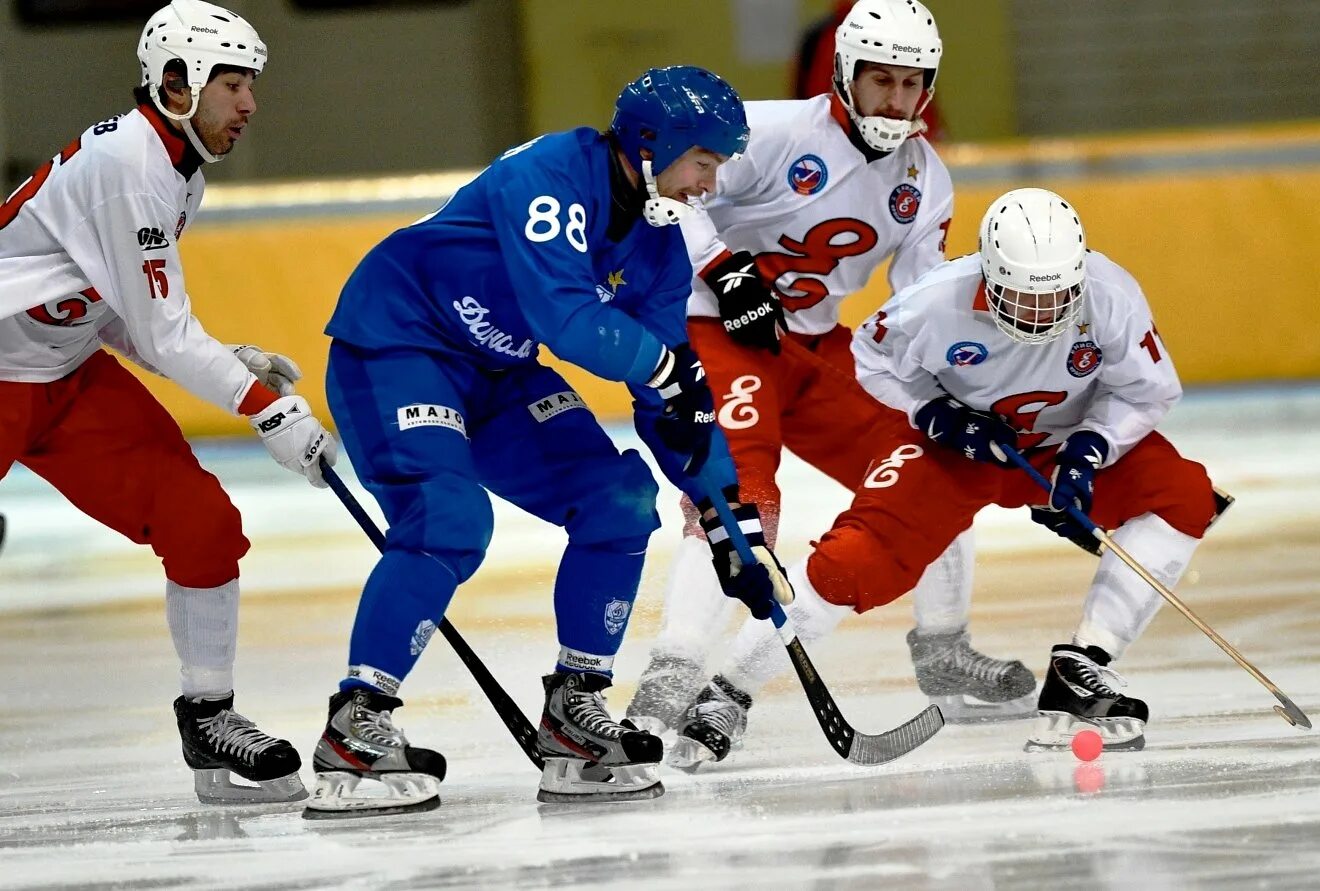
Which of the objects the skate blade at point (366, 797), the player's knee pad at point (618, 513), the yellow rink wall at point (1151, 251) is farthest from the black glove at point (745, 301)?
the yellow rink wall at point (1151, 251)

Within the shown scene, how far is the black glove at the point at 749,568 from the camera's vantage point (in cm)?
354

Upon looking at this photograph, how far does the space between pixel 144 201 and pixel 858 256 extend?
1.86 m

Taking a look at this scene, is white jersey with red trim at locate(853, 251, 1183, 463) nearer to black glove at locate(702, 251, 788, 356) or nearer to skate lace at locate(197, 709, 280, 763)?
black glove at locate(702, 251, 788, 356)

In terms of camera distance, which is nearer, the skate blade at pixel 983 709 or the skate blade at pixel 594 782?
the skate blade at pixel 594 782

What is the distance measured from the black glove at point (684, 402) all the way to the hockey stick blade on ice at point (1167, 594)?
882 millimetres

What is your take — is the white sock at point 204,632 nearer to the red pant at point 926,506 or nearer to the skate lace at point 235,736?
the skate lace at point 235,736

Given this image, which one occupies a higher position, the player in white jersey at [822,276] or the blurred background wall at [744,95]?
the player in white jersey at [822,276]

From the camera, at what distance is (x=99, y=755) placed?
13.2 feet

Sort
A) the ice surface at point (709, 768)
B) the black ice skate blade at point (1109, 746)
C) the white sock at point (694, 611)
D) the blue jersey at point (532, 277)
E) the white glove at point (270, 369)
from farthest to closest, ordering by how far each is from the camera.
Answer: the white sock at point (694, 611)
the white glove at point (270, 369)
the black ice skate blade at point (1109, 746)
the blue jersey at point (532, 277)
the ice surface at point (709, 768)

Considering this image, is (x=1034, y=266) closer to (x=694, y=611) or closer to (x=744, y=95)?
(x=694, y=611)

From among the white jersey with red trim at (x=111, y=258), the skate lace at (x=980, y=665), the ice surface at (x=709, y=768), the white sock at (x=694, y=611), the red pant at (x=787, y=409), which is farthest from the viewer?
the red pant at (x=787, y=409)

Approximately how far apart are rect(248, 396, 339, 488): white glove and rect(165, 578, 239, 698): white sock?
1.30 feet

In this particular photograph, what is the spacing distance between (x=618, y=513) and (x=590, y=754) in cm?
44

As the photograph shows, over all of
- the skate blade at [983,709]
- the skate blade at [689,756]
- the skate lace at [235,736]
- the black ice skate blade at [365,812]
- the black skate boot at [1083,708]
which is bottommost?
the skate blade at [983,709]
